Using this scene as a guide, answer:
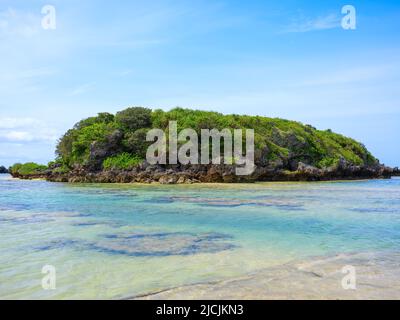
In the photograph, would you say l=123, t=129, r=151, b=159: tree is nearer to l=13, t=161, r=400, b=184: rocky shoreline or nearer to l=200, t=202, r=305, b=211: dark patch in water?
l=13, t=161, r=400, b=184: rocky shoreline

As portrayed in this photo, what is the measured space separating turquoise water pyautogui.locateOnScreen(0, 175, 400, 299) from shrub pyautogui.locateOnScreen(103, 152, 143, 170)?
25.7m

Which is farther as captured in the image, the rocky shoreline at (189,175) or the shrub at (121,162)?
the shrub at (121,162)

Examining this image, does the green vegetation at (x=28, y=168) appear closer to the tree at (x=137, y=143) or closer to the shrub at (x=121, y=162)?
the shrub at (x=121, y=162)

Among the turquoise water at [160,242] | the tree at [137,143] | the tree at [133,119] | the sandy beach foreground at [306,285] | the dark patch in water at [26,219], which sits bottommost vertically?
the sandy beach foreground at [306,285]

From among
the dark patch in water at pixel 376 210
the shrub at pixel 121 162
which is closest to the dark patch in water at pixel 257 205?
the dark patch in water at pixel 376 210

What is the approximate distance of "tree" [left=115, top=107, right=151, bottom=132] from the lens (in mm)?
48344

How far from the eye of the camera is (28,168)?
54.2m

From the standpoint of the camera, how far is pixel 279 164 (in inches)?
1768

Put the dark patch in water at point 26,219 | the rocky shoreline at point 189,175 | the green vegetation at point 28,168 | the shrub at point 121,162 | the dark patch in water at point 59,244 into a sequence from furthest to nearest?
the green vegetation at point 28,168 → the shrub at point 121,162 → the rocky shoreline at point 189,175 → the dark patch in water at point 26,219 → the dark patch in water at point 59,244

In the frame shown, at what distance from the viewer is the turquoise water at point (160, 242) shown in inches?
255

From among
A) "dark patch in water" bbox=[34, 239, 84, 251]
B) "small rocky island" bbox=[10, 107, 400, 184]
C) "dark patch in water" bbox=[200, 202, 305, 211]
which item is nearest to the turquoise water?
"dark patch in water" bbox=[34, 239, 84, 251]

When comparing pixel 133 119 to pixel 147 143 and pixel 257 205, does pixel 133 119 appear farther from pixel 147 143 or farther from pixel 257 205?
pixel 257 205

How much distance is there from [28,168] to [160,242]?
1979 inches
